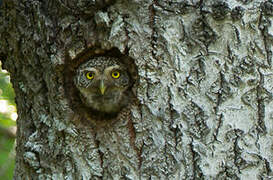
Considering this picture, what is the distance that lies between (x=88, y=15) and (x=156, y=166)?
86 centimetres

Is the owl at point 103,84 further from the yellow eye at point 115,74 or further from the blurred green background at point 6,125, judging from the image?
the blurred green background at point 6,125

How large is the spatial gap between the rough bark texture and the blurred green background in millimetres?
902

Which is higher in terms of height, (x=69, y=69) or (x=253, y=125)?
(x=69, y=69)

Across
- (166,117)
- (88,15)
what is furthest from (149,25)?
(166,117)

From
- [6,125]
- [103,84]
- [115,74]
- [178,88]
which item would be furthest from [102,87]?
[6,125]

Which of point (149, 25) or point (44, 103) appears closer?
point (149, 25)

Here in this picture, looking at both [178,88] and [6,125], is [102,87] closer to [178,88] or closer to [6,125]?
[178,88]

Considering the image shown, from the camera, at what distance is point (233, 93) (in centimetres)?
190

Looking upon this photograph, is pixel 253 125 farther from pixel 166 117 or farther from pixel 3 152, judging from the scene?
pixel 3 152

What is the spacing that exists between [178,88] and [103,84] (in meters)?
0.52

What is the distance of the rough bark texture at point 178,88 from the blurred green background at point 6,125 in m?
0.90

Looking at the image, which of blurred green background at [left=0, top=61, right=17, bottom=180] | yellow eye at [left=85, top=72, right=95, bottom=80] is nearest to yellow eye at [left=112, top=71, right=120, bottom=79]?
yellow eye at [left=85, top=72, right=95, bottom=80]

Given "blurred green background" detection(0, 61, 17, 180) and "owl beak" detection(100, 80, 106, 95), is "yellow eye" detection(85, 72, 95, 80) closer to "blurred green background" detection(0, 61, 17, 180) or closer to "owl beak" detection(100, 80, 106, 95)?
"owl beak" detection(100, 80, 106, 95)

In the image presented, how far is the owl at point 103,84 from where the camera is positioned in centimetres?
213
